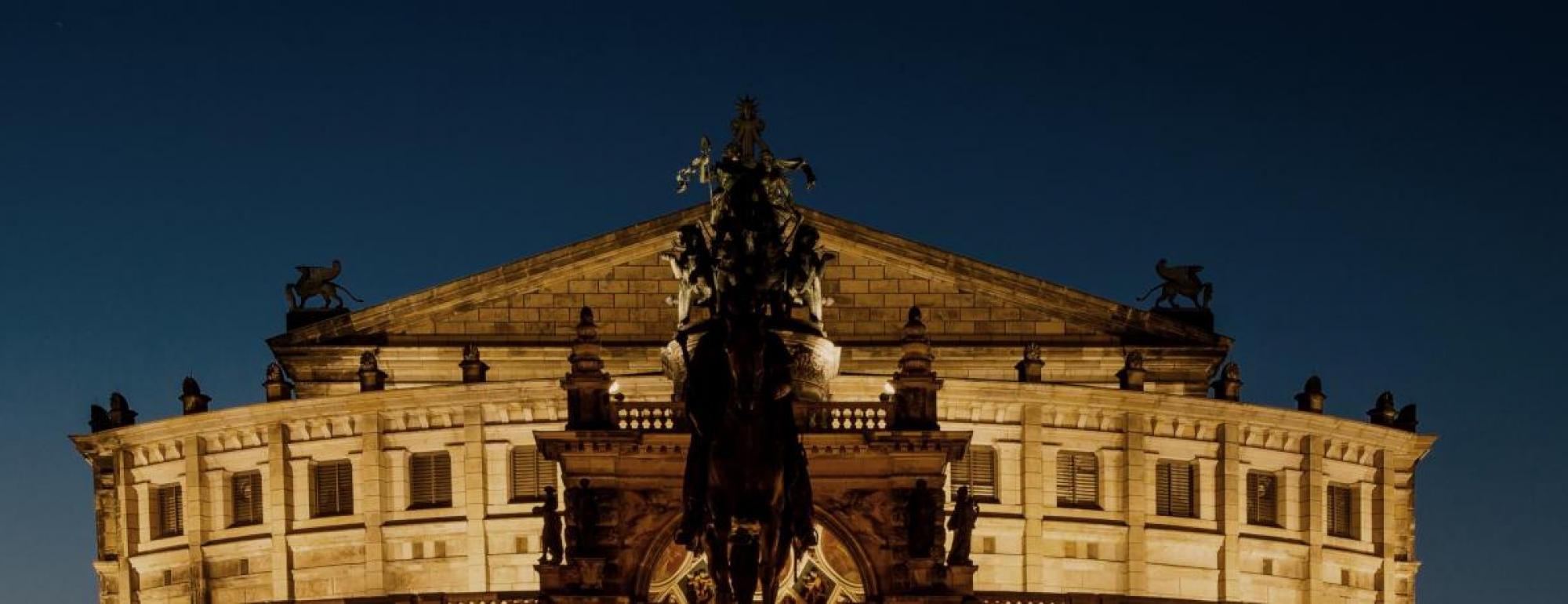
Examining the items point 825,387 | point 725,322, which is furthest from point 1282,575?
point 725,322

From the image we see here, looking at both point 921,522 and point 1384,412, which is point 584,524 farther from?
point 1384,412

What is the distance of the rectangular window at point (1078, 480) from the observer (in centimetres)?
14888

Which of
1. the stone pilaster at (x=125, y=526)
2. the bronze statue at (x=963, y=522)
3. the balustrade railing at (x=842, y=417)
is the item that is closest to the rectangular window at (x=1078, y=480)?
the stone pilaster at (x=125, y=526)

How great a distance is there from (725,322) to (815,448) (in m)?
10.1

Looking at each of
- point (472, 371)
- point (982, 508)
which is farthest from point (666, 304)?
point (982, 508)

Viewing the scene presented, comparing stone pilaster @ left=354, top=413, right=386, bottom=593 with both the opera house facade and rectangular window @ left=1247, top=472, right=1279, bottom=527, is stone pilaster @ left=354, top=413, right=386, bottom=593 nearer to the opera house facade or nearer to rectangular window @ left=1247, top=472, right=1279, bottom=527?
the opera house facade

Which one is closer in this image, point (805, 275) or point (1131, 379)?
point (805, 275)

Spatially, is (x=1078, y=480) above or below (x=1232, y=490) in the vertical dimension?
above

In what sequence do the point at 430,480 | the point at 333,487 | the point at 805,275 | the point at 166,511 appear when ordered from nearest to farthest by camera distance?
the point at 805,275 < the point at 430,480 < the point at 333,487 < the point at 166,511

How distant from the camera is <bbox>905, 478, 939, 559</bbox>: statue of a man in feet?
302

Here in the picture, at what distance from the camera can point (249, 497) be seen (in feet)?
491

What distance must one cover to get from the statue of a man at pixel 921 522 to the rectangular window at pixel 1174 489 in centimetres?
5816

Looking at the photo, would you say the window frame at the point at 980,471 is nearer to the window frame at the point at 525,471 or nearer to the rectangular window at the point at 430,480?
the window frame at the point at 525,471

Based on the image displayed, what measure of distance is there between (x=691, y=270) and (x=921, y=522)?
9.77 meters
